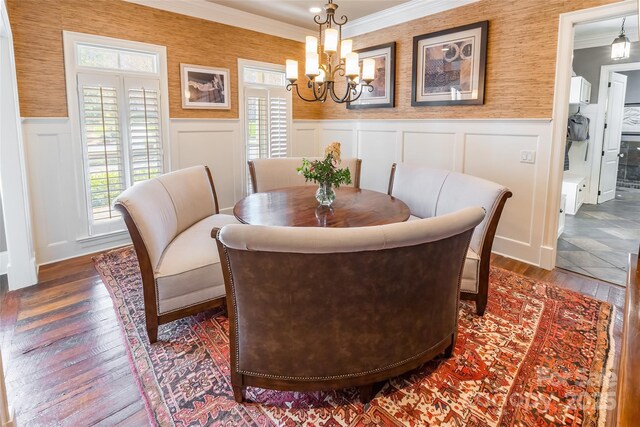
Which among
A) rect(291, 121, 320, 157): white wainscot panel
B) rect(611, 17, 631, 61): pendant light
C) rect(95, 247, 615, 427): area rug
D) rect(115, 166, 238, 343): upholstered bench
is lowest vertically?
rect(95, 247, 615, 427): area rug

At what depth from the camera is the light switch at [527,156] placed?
11.5 feet

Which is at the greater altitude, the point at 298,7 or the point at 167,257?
the point at 298,7

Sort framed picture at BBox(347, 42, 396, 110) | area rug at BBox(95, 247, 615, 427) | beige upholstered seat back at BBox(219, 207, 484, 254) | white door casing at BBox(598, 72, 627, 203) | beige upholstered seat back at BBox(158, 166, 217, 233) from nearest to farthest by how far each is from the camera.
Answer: beige upholstered seat back at BBox(219, 207, 484, 254) < area rug at BBox(95, 247, 615, 427) < beige upholstered seat back at BBox(158, 166, 217, 233) < framed picture at BBox(347, 42, 396, 110) < white door casing at BBox(598, 72, 627, 203)

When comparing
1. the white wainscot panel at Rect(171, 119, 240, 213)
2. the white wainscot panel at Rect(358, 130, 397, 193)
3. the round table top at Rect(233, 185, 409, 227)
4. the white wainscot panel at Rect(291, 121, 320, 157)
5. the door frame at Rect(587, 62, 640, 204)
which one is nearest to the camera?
the round table top at Rect(233, 185, 409, 227)

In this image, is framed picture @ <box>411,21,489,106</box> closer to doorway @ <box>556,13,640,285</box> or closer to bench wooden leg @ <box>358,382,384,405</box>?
doorway @ <box>556,13,640,285</box>

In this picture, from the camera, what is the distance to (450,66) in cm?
401

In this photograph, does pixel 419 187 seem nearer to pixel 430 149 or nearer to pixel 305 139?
pixel 430 149

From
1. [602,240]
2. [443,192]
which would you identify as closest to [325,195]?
[443,192]

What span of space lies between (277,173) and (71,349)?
2.48 meters

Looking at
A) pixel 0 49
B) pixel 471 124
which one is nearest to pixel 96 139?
pixel 0 49

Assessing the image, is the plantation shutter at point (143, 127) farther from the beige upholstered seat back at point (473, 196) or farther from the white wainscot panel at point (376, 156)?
the beige upholstered seat back at point (473, 196)

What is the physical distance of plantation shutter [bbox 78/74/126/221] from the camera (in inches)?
140

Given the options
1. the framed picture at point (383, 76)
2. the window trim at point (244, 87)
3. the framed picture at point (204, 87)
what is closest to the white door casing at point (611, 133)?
the framed picture at point (383, 76)

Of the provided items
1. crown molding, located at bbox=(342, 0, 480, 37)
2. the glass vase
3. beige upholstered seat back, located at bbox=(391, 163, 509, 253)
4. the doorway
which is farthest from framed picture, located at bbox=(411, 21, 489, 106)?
the doorway
